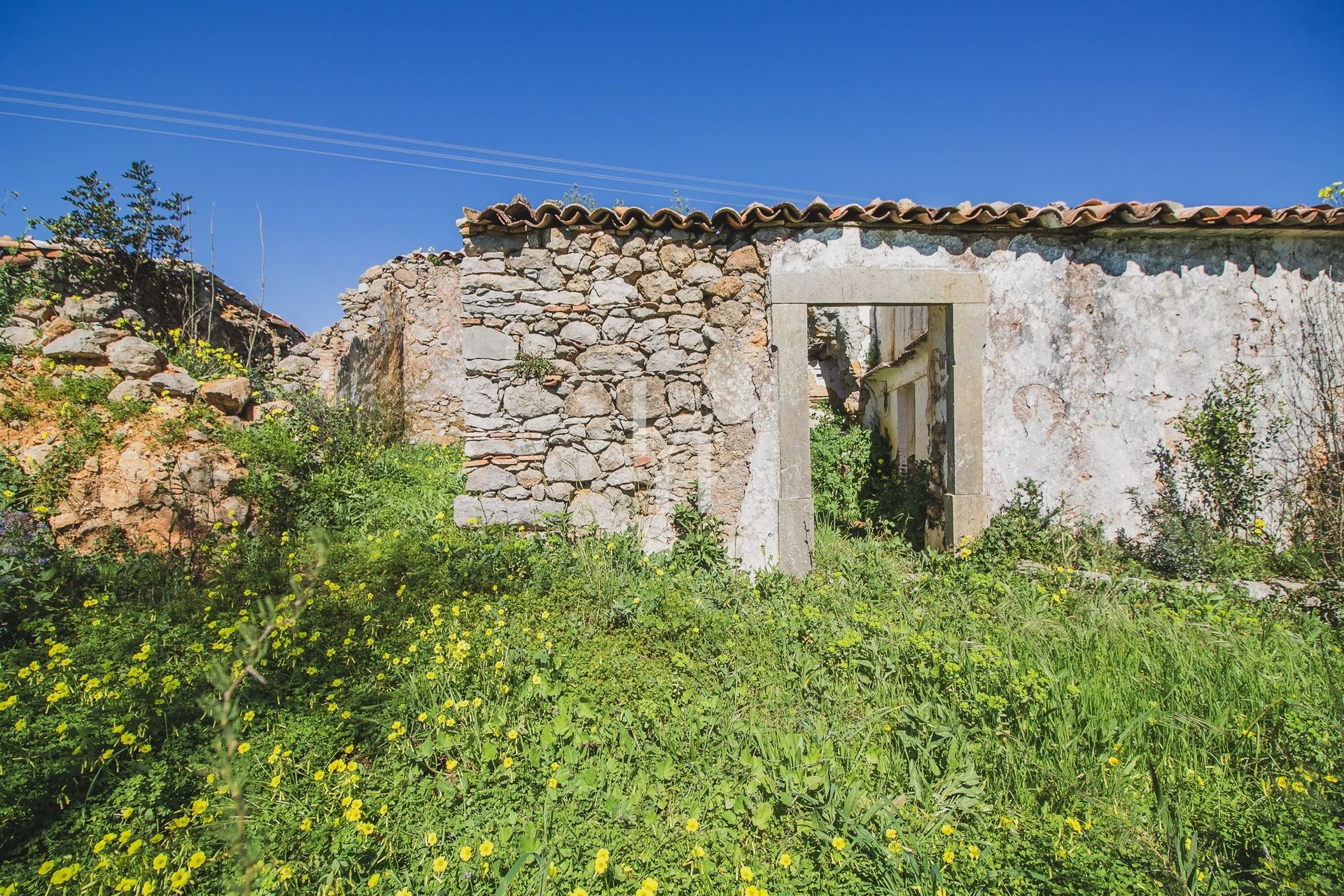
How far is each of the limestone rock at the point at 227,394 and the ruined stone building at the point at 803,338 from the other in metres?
2.82

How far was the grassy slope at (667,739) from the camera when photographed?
6.75 ft

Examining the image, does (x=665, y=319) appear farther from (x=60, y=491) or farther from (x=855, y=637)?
(x=60, y=491)

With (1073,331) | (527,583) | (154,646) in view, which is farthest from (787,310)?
(154,646)

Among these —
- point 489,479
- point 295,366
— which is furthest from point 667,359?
point 295,366

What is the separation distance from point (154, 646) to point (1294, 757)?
5848 millimetres

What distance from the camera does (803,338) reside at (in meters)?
5.00

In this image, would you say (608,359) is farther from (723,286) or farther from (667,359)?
(723,286)

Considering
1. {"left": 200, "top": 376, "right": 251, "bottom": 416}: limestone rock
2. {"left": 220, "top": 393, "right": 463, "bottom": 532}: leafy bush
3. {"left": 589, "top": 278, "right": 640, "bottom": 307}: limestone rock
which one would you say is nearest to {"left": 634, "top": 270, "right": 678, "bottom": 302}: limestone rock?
{"left": 589, "top": 278, "right": 640, "bottom": 307}: limestone rock

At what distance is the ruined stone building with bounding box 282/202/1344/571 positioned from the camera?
4895 millimetres

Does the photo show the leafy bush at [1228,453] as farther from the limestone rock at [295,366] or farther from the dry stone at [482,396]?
the limestone rock at [295,366]

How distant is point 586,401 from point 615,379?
1.10 feet

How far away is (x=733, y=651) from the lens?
3.46 m

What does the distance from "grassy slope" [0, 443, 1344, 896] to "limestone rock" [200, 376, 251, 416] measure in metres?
2.02

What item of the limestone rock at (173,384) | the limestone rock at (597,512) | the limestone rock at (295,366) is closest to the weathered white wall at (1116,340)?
the limestone rock at (597,512)
